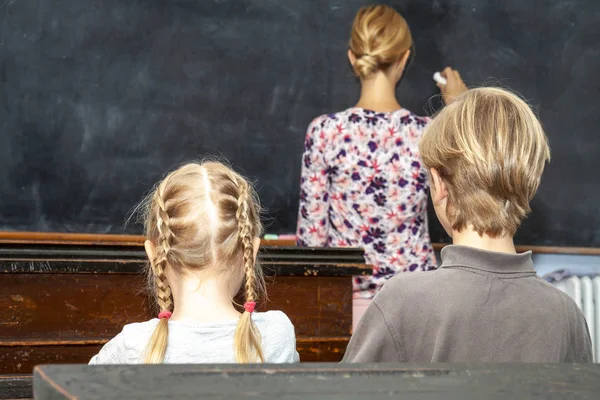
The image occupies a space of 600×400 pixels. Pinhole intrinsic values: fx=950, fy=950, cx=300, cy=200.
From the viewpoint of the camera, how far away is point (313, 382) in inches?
27.9

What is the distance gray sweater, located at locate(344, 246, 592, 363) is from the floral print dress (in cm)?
117

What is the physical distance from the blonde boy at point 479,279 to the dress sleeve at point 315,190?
1094 millimetres

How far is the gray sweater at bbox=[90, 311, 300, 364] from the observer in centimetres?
150

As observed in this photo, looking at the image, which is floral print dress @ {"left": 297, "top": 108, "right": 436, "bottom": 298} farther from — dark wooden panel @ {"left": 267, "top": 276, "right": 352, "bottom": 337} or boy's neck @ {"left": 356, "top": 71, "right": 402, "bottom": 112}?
dark wooden panel @ {"left": 267, "top": 276, "right": 352, "bottom": 337}

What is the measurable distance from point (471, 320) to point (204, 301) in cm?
44

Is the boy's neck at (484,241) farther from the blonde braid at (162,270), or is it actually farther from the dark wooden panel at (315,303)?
the dark wooden panel at (315,303)

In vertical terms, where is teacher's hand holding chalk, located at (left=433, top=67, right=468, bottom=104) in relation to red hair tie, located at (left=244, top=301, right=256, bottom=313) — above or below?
above

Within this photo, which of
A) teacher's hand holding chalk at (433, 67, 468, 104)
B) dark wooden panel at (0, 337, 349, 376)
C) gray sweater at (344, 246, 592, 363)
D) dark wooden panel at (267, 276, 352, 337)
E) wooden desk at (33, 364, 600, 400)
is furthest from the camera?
teacher's hand holding chalk at (433, 67, 468, 104)

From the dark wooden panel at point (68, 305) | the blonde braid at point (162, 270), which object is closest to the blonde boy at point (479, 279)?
the blonde braid at point (162, 270)

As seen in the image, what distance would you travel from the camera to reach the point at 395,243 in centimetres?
267

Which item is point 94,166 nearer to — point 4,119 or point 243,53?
point 4,119

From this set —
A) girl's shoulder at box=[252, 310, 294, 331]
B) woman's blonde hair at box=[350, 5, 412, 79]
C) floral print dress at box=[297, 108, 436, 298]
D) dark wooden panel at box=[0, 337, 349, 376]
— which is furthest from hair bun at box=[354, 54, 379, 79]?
girl's shoulder at box=[252, 310, 294, 331]

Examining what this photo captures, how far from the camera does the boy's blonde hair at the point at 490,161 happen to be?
1.50 meters

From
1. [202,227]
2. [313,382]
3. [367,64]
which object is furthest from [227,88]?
[313,382]
